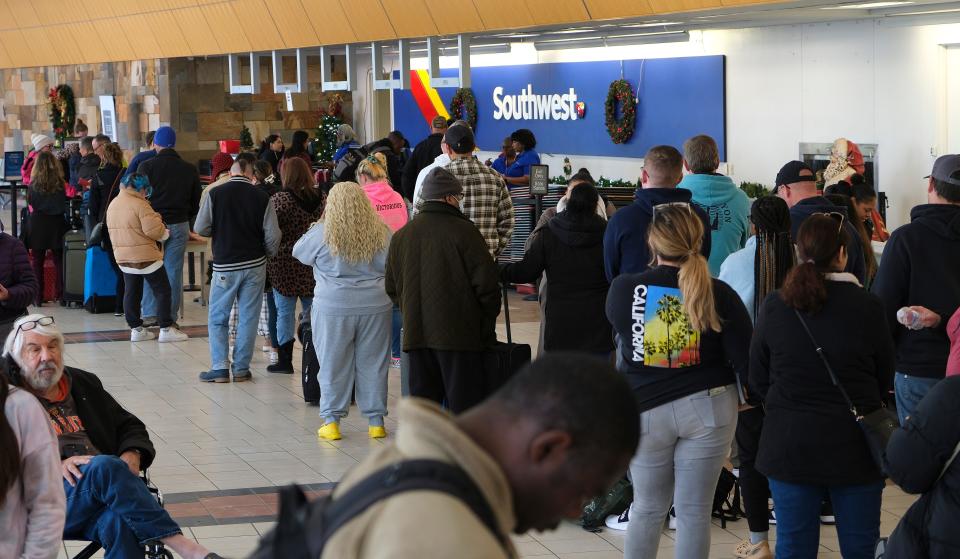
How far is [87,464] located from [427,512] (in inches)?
151

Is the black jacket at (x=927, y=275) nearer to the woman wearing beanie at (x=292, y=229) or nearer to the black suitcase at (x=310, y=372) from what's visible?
the black suitcase at (x=310, y=372)

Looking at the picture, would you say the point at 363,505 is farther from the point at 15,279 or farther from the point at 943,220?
the point at 15,279

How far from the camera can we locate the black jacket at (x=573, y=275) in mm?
6906

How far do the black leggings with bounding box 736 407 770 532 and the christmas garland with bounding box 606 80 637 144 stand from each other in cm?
1202

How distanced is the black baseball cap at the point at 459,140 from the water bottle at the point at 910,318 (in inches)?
164

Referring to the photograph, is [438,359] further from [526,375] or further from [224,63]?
[224,63]

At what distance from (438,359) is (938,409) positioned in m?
3.87

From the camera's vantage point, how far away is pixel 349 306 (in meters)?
7.91

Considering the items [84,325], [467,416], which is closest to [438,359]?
[467,416]

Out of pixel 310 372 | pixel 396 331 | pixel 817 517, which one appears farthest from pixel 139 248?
pixel 817 517

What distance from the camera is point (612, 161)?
717 inches

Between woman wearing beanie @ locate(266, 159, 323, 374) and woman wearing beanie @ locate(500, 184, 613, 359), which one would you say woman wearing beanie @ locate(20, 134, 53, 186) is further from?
woman wearing beanie @ locate(500, 184, 613, 359)

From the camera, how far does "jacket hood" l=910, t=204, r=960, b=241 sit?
536 centimetres

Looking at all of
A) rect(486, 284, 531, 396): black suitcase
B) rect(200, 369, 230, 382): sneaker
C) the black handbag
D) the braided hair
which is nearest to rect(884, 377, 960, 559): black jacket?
the black handbag
